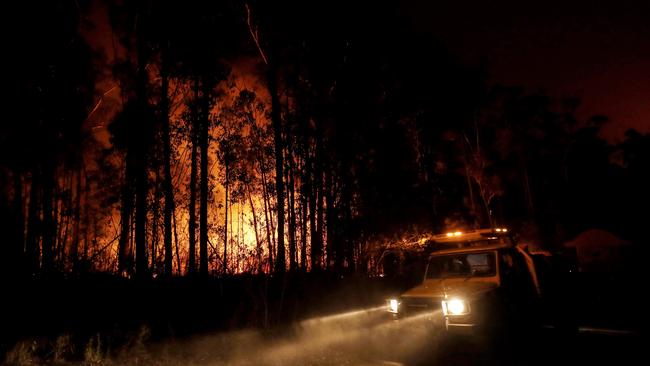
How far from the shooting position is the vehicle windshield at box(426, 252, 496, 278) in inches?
281

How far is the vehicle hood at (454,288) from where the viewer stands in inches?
256

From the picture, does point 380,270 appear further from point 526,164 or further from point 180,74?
point 526,164

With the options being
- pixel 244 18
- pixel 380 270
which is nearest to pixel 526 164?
pixel 380 270

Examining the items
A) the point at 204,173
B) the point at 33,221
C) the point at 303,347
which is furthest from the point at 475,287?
the point at 33,221

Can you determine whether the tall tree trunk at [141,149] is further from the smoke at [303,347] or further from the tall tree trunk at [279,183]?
the smoke at [303,347]

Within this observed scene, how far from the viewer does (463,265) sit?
755cm

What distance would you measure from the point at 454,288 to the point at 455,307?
45cm

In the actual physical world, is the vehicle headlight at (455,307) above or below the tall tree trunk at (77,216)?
below

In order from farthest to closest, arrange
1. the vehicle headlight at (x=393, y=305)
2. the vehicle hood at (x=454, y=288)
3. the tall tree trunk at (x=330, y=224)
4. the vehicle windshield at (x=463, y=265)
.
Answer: the tall tree trunk at (x=330, y=224)
the vehicle headlight at (x=393, y=305)
the vehicle windshield at (x=463, y=265)
the vehicle hood at (x=454, y=288)

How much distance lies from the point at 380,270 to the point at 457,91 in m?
14.4

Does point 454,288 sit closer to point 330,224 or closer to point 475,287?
point 475,287

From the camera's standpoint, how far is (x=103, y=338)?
7.59 m

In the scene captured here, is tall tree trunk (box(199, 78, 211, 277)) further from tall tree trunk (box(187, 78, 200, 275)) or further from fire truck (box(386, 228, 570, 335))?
fire truck (box(386, 228, 570, 335))

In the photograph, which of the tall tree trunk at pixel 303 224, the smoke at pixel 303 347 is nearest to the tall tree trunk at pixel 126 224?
the tall tree trunk at pixel 303 224
